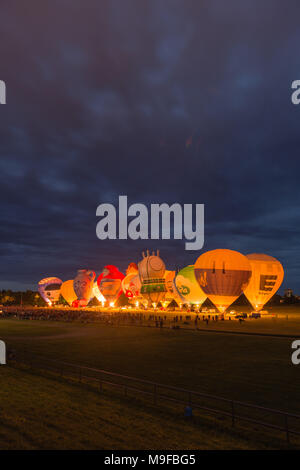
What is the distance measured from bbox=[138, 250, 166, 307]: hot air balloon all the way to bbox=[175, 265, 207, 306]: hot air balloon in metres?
4.93

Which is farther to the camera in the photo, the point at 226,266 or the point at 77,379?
the point at 226,266

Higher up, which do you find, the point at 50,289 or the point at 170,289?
the point at 170,289

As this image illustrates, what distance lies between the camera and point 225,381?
773 inches

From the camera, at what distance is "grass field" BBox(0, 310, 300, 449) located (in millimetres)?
11750

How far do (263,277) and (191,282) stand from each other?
21542 millimetres

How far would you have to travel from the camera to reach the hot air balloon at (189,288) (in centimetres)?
8412

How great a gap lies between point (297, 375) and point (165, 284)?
2742 inches

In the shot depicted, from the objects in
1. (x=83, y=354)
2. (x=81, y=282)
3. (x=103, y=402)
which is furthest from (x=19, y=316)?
(x=103, y=402)

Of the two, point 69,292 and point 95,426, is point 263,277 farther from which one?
point 69,292

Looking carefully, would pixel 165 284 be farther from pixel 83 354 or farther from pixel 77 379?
pixel 77 379

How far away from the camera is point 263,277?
2598 inches

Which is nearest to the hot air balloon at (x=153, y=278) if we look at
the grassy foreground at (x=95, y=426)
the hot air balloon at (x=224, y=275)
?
the hot air balloon at (x=224, y=275)

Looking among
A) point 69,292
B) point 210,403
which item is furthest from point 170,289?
point 210,403

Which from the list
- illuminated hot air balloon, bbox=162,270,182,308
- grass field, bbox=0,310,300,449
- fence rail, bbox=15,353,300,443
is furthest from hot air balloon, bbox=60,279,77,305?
fence rail, bbox=15,353,300,443
